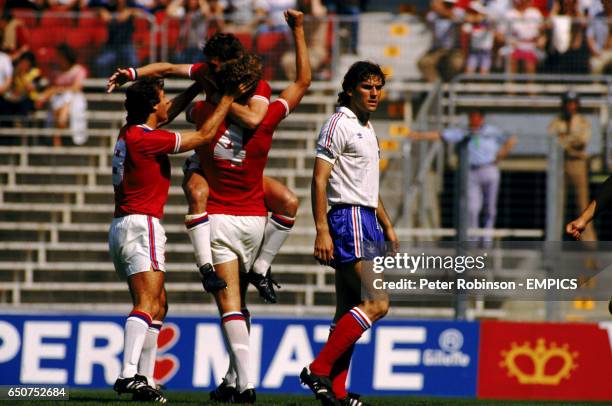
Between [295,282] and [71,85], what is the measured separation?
12.9 feet

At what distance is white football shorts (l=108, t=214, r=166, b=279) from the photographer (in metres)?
8.66

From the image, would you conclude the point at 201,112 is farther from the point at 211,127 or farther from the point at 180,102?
the point at 211,127

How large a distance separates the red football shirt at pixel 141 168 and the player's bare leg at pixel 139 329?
47 centimetres

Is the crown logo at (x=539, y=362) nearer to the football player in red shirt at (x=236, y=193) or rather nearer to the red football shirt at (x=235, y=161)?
the football player in red shirt at (x=236, y=193)

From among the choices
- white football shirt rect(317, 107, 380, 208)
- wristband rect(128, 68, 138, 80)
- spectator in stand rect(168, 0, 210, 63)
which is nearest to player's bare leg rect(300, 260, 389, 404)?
white football shirt rect(317, 107, 380, 208)

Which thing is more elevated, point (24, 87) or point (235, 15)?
point (235, 15)

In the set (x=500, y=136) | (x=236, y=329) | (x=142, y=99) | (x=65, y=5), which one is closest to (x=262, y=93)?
(x=142, y=99)

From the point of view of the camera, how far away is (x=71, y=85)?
50.0ft

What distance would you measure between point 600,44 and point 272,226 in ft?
24.1

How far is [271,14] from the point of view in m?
15.4

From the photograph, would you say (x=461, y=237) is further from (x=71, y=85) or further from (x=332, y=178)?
(x=71, y=85)

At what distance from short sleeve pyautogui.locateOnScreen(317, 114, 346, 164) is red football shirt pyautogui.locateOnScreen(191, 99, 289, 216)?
0.73 metres

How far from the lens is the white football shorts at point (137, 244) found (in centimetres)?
866

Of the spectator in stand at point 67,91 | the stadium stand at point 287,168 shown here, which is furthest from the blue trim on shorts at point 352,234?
the spectator in stand at point 67,91
